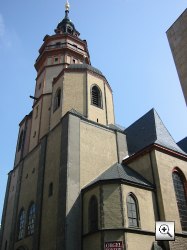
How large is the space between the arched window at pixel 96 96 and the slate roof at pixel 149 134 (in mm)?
3503

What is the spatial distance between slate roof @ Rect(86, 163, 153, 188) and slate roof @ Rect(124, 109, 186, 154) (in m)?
2.23

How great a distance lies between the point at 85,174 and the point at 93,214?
261cm

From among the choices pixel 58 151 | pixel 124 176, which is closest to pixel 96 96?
pixel 58 151

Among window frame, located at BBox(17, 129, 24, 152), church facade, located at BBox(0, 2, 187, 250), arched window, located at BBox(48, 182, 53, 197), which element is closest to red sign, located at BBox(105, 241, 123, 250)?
church facade, located at BBox(0, 2, 187, 250)

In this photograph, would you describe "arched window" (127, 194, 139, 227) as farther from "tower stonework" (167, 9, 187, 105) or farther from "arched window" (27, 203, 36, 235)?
"tower stonework" (167, 9, 187, 105)

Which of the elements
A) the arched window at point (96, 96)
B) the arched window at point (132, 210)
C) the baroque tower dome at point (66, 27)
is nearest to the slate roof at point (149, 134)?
the arched window at point (96, 96)

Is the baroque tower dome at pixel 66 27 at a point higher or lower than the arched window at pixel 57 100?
higher

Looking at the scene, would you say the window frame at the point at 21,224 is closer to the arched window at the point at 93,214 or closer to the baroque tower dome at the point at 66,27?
the arched window at the point at 93,214

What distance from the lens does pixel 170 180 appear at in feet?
52.6

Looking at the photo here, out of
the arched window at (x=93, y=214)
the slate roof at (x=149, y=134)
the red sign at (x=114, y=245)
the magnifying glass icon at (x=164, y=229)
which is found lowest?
the magnifying glass icon at (x=164, y=229)

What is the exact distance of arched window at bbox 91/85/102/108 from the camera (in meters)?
20.9

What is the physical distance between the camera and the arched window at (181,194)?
15336 mm

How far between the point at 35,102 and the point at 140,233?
46.5 ft

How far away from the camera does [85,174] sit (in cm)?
1639
